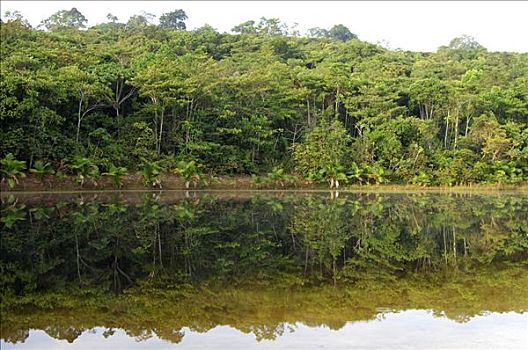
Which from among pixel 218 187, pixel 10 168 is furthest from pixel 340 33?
pixel 10 168

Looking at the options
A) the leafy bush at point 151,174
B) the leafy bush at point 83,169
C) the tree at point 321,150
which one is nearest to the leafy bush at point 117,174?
the leafy bush at point 83,169

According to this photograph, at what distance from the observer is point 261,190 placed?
32.0 meters

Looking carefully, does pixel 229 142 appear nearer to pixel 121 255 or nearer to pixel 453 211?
pixel 453 211

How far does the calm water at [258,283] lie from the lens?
18.6 feet

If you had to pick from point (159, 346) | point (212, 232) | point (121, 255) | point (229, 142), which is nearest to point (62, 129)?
point (229, 142)

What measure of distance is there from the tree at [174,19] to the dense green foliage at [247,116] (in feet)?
101

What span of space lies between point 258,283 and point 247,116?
27.2 m

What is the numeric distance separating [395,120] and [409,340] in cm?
3130

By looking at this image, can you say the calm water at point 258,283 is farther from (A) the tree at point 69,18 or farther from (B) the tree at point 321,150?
(A) the tree at point 69,18

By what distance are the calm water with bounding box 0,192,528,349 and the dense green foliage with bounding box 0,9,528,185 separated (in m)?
12.7

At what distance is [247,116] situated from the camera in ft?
114

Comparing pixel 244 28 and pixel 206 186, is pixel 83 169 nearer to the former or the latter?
pixel 206 186

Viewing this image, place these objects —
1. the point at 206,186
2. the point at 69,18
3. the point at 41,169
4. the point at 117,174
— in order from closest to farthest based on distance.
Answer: the point at 41,169
the point at 117,174
the point at 206,186
the point at 69,18

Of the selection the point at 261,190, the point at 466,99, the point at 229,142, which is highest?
the point at 466,99
